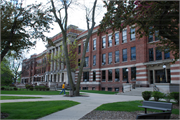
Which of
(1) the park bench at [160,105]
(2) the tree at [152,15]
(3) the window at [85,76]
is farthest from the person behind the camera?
(3) the window at [85,76]

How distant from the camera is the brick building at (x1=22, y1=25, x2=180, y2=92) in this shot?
81.2ft

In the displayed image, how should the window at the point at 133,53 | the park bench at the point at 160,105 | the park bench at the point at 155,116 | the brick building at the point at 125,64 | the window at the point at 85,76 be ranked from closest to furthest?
1. the park bench at the point at 155,116
2. the park bench at the point at 160,105
3. the brick building at the point at 125,64
4. the window at the point at 133,53
5. the window at the point at 85,76

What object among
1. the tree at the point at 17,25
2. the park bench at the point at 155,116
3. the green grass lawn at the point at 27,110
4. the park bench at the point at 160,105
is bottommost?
the green grass lawn at the point at 27,110

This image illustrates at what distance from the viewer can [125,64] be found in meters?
31.4

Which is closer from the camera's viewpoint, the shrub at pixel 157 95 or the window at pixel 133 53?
the shrub at pixel 157 95

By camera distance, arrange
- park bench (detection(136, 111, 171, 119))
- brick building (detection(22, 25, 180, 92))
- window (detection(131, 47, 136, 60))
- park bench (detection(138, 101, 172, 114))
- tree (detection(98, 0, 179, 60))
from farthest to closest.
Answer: window (detection(131, 47, 136, 60)), brick building (detection(22, 25, 180, 92)), tree (detection(98, 0, 179, 60)), park bench (detection(138, 101, 172, 114)), park bench (detection(136, 111, 171, 119))

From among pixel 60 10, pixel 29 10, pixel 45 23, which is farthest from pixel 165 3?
pixel 60 10

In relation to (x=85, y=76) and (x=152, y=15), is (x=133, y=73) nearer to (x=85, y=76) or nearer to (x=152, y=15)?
(x=85, y=76)

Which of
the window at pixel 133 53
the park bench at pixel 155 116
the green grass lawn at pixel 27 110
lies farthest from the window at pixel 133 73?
the park bench at pixel 155 116

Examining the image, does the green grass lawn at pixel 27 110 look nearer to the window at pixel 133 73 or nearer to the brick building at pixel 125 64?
the brick building at pixel 125 64

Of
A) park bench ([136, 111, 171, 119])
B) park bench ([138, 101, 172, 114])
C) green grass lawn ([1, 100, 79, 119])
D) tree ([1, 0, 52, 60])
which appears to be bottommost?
green grass lawn ([1, 100, 79, 119])

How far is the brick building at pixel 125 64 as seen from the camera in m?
24.8

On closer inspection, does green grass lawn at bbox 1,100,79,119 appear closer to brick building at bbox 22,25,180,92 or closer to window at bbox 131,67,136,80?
brick building at bbox 22,25,180,92

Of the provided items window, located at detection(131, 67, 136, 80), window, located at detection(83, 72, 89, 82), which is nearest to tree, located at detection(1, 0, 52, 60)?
window, located at detection(131, 67, 136, 80)
